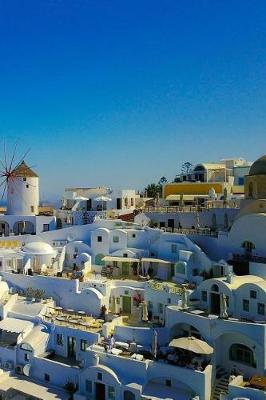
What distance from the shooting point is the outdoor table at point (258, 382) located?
2261cm

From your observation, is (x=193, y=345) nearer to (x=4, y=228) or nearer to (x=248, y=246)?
(x=248, y=246)

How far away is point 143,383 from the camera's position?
25156 millimetres

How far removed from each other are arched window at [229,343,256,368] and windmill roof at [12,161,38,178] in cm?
3324

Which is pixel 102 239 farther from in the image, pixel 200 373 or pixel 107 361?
pixel 200 373

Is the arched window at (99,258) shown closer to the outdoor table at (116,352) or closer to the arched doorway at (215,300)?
the outdoor table at (116,352)

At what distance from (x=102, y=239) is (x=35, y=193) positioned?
15646 millimetres

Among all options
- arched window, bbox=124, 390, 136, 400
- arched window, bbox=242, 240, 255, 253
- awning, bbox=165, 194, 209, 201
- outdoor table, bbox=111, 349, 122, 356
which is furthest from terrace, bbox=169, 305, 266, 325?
awning, bbox=165, 194, 209, 201

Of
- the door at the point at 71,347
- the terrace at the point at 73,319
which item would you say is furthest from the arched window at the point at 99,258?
the door at the point at 71,347

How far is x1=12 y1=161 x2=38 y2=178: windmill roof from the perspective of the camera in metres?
50.6

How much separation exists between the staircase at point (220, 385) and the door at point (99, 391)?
6.78m

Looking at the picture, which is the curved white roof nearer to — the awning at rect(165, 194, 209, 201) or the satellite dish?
the satellite dish

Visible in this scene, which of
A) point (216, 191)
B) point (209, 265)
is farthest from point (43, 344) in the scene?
point (216, 191)

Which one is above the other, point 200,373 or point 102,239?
point 102,239

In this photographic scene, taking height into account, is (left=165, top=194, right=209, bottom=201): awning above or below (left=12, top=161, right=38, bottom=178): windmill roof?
below
